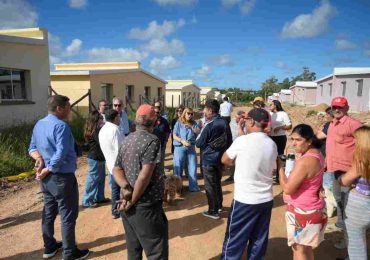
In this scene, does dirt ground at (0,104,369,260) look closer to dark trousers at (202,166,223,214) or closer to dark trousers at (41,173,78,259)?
dark trousers at (202,166,223,214)

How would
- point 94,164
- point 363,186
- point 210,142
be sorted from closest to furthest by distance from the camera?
1. point 363,186
2. point 210,142
3. point 94,164

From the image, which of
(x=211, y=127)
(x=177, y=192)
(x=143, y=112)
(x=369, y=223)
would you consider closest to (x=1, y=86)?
(x=177, y=192)

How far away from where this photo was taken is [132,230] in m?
2.71

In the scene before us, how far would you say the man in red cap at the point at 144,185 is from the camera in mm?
2516

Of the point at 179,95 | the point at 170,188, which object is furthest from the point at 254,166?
the point at 179,95

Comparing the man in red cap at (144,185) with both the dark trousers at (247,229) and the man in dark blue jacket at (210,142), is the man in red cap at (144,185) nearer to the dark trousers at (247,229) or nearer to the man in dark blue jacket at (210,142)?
the dark trousers at (247,229)

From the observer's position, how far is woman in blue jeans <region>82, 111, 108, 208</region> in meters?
4.80

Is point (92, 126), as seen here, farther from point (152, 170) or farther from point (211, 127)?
point (152, 170)

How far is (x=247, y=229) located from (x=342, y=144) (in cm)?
181

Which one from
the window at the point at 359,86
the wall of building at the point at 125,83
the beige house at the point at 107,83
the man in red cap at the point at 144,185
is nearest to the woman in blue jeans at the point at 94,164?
the man in red cap at the point at 144,185

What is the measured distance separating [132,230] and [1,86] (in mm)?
9644

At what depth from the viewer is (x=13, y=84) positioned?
1044 centimetres

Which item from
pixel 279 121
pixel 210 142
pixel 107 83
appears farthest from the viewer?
pixel 107 83

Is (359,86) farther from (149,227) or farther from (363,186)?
(149,227)
